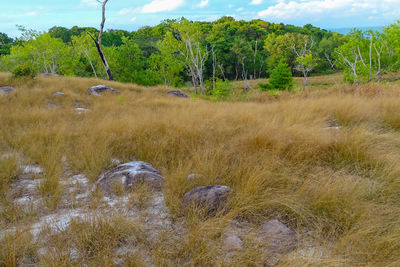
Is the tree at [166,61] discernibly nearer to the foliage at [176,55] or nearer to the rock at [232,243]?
the foliage at [176,55]

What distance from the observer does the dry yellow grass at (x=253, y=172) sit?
181 cm

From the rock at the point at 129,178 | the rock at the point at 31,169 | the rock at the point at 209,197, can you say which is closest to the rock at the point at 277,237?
the rock at the point at 209,197

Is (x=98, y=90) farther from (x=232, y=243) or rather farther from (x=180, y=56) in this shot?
(x=180, y=56)

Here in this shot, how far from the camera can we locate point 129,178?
287cm

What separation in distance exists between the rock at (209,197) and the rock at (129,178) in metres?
0.52

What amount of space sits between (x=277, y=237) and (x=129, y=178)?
1752 mm

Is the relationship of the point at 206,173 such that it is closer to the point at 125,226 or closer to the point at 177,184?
the point at 177,184

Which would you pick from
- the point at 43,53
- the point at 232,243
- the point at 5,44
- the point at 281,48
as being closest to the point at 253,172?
the point at 232,243

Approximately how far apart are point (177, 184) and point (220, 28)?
225ft

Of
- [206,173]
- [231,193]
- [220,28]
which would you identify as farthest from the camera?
[220,28]

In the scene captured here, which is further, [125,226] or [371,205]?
[371,205]

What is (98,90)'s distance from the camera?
39.4ft

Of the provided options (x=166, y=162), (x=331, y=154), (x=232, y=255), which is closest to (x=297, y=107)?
(x=331, y=154)

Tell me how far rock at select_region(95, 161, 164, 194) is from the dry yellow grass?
0.18 m
